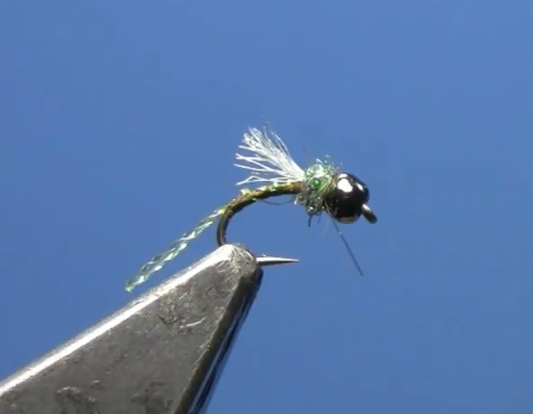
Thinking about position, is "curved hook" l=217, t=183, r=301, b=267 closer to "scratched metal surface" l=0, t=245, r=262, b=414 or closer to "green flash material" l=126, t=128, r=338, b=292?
"green flash material" l=126, t=128, r=338, b=292

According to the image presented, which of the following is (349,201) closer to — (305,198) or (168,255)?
(305,198)

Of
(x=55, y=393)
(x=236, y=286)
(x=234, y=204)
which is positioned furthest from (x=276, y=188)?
(x=55, y=393)

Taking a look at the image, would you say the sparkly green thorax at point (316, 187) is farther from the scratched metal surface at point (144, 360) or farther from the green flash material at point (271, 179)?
the scratched metal surface at point (144, 360)

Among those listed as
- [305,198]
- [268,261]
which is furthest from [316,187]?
[268,261]

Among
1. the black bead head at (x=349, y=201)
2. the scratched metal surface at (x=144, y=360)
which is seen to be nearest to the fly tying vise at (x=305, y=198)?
the black bead head at (x=349, y=201)

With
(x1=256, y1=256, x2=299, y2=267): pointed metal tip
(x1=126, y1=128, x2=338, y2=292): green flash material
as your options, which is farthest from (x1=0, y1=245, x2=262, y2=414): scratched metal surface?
(x1=126, y1=128, x2=338, y2=292): green flash material

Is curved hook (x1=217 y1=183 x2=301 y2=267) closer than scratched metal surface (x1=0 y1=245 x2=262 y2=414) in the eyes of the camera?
No
